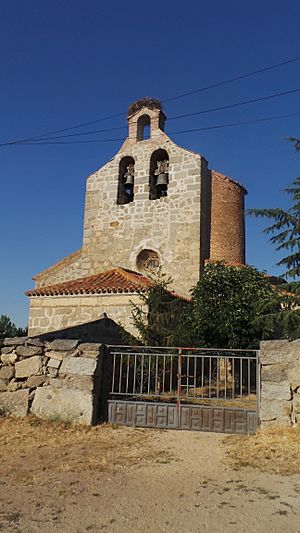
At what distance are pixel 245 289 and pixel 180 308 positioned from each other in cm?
211

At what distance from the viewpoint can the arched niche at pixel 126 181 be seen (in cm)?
1813

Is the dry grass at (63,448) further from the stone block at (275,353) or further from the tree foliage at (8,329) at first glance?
the tree foliage at (8,329)

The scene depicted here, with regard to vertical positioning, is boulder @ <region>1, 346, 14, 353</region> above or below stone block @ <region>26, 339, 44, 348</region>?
below

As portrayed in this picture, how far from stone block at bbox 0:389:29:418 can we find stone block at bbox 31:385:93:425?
0.16 m

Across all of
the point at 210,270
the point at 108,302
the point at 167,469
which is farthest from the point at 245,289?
the point at 167,469

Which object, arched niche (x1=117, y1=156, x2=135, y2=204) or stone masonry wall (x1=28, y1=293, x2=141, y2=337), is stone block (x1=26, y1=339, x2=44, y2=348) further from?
arched niche (x1=117, y1=156, x2=135, y2=204)

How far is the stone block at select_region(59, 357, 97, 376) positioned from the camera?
7.34m

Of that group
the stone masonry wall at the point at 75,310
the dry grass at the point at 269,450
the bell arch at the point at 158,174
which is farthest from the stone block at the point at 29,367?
the bell arch at the point at 158,174

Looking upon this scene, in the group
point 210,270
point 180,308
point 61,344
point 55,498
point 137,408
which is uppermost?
point 210,270

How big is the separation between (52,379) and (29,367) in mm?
502

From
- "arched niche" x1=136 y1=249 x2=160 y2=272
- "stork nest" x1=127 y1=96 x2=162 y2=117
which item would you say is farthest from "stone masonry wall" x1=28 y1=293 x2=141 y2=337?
"stork nest" x1=127 y1=96 x2=162 y2=117

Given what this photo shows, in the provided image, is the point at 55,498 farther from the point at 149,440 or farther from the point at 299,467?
the point at 299,467

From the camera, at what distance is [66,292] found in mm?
13484

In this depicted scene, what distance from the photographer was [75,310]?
13.3 m
